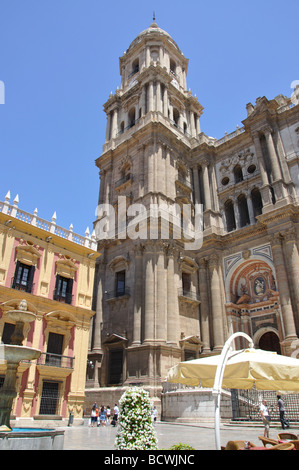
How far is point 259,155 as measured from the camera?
29.7 metres

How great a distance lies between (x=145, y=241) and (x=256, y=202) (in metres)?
10.8

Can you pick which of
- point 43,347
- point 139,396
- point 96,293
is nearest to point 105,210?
point 96,293

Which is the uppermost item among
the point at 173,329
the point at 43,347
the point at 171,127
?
the point at 171,127

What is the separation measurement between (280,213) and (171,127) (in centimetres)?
1464

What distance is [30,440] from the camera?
802cm

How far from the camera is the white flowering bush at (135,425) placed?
253 inches

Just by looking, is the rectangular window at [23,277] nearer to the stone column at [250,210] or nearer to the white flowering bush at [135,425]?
the white flowering bush at [135,425]

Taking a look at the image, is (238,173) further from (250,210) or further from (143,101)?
(143,101)

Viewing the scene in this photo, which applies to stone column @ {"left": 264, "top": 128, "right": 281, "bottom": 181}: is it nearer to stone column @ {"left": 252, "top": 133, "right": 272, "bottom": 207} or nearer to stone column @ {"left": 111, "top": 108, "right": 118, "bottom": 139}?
stone column @ {"left": 252, "top": 133, "right": 272, "bottom": 207}

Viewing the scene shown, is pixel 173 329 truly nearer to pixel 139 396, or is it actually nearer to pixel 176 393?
pixel 176 393

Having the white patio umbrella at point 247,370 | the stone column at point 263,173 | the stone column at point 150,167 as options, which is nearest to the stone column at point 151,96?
the stone column at point 150,167

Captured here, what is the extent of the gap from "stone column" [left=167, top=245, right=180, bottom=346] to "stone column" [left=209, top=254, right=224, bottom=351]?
Answer: 3.41 meters

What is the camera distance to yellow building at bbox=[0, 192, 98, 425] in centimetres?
1850

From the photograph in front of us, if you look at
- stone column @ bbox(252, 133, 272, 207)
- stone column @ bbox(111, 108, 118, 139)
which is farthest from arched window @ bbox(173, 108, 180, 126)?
stone column @ bbox(252, 133, 272, 207)
